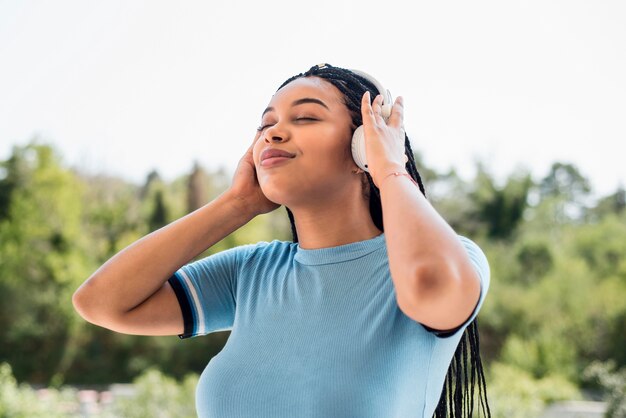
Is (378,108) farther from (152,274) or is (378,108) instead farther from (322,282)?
(152,274)

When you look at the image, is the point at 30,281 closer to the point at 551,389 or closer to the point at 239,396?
the point at 551,389

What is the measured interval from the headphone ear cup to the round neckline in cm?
9

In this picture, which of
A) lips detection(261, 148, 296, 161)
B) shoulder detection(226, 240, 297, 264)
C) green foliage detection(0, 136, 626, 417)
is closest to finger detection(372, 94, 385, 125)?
lips detection(261, 148, 296, 161)

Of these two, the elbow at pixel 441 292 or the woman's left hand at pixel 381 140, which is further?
the woman's left hand at pixel 381 140

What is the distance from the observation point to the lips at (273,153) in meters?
0.80

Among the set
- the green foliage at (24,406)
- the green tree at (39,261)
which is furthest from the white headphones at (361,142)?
the green tree at (39,261)

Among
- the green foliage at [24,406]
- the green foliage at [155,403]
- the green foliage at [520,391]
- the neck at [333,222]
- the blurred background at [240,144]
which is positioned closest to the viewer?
the neck at [333,222]

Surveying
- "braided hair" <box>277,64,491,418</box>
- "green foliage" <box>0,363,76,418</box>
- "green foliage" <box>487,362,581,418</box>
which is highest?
"braided hair" <box>277,64,491,418</box>

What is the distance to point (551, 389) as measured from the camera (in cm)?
726

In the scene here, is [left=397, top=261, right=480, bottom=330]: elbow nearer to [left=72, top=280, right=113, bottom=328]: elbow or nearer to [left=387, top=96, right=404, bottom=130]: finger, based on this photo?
[left=387, top=96, right=404, bottom=130]: finger

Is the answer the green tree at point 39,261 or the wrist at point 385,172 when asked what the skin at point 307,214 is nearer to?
the wrist at point 385,172

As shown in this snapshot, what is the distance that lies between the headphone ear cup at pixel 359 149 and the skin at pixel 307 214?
2 centimetres

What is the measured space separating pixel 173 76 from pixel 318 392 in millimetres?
11826

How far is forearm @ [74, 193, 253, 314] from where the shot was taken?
0.87 m
